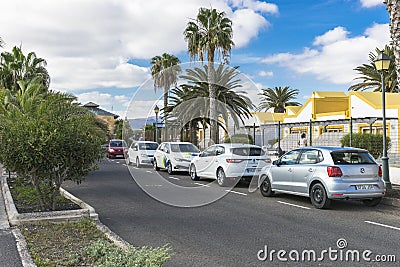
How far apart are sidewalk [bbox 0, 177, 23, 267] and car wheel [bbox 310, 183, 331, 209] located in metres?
6.98

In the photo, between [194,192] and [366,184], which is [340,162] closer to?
[366,184]

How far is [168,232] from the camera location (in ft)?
25.9

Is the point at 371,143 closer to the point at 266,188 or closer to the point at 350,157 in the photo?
the point at 266,188

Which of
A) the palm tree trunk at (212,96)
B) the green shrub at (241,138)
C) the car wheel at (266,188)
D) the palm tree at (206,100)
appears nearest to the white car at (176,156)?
the palm tree at (206,100)

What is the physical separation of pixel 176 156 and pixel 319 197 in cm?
1041

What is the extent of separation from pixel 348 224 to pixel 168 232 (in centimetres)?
375

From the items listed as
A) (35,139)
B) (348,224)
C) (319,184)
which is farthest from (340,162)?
(35,139)

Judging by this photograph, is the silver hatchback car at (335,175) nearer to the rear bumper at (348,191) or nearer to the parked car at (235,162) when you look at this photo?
the rear bumper at (348,191)

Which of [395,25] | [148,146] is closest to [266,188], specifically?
[395,25]

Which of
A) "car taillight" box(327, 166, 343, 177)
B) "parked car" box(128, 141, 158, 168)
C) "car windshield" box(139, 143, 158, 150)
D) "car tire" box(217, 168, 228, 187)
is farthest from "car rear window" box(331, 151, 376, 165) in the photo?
"car windshield" box(139, 143, 158, 150)

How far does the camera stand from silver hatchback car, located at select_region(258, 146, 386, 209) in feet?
33.2

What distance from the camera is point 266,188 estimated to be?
12719 millimetres

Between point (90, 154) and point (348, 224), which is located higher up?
point (90, 154)

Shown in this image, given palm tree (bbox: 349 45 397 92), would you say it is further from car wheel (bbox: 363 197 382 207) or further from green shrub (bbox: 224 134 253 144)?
car wheel (bbox: 363 197 382 207)
